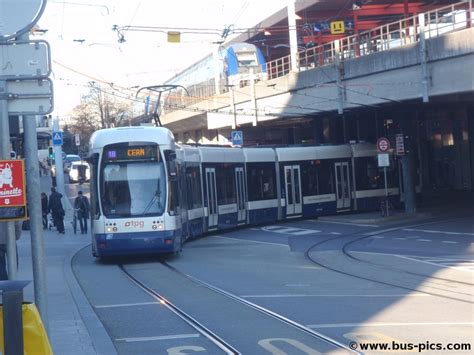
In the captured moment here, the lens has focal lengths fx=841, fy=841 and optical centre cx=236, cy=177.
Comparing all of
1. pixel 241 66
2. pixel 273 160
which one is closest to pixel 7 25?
pixel 273 160

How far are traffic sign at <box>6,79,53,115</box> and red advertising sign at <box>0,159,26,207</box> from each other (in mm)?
464

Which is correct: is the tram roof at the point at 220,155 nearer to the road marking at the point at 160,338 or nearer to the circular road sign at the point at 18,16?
→ the road marking at the point at 160,338

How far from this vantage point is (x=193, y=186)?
27016 millimetres

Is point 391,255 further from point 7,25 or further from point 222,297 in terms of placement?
point 7,25

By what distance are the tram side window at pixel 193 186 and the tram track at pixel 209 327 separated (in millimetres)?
7939

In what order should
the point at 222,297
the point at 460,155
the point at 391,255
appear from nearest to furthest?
1. the point at 222,297
2. the point at 391,255
3. the point at 460,155

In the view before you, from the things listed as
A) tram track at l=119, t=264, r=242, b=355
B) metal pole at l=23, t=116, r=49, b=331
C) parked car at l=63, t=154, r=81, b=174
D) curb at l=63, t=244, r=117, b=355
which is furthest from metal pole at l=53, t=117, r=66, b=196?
metal pole at l=23, t=116, r=49, b=331

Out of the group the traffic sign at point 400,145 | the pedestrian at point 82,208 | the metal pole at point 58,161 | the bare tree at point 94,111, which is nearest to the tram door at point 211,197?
the pedestrian at point 82,208

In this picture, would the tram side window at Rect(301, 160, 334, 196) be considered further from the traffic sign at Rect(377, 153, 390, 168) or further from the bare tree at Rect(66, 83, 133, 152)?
the bare tree at Rect(66, 83, 133, 152)

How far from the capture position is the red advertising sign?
7.34 meters

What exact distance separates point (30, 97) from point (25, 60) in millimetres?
326

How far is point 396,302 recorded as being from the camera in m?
13.7

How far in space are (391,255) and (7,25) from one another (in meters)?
16.7

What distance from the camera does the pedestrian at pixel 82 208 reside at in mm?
32156
